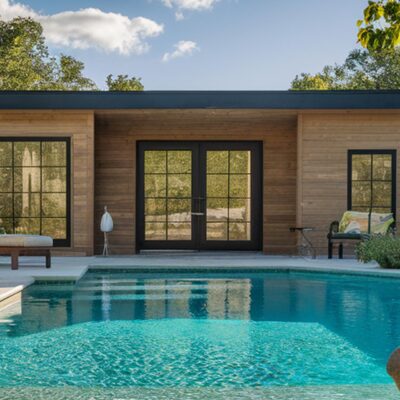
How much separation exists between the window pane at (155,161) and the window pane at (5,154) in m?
2.38

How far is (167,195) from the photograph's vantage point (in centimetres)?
1276

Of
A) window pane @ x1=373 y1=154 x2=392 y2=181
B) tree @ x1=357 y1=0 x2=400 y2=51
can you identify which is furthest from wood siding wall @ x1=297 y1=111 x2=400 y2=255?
tree @ x1=357 y1=0 x2=400 y2=51

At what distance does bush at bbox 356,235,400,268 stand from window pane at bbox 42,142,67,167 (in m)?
5.07

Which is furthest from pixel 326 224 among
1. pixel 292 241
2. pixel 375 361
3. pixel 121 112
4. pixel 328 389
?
pixel 328 389

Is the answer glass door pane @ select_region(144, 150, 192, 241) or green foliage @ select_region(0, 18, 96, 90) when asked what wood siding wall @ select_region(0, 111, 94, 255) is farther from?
green foliage @ select_region(0, 18, 96, 90)

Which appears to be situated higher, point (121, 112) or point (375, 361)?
point (121, 112)

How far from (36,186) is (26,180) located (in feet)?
0.67

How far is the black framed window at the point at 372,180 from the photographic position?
11.7 meters

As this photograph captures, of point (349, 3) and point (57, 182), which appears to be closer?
point (57, 182)

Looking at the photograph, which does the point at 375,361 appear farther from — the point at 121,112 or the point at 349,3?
the point at 349,3

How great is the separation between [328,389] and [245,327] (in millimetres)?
1954

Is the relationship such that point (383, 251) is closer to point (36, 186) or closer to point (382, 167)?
point (382, 167)

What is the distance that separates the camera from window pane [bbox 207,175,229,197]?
12.7 metres

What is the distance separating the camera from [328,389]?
167 inches
